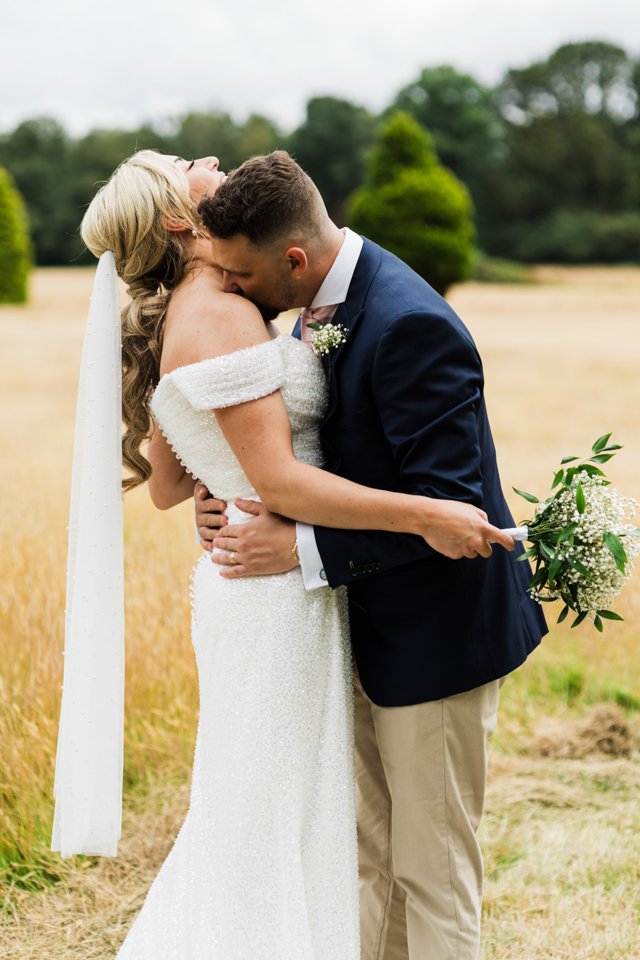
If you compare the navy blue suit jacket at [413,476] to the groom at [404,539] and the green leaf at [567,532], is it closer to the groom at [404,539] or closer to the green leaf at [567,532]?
the groom at [404,539]

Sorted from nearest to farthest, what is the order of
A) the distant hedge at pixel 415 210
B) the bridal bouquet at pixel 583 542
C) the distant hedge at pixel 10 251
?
the bridal bouquet at pixel 583 542 → the distant hedge at pixel 415 210 → the distant hedge at pixel 10 251

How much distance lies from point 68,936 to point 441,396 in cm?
252

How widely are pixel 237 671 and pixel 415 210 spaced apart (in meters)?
26.5

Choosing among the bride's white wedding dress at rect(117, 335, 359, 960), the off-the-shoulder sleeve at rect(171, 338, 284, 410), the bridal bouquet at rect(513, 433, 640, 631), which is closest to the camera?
the off-the-shoulder sleeve at rect(171, 338, 284, 410)

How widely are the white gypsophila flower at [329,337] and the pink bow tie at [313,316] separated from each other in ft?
0.23

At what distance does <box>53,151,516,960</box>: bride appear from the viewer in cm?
271

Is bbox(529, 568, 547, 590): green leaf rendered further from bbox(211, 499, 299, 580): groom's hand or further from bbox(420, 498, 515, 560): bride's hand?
bbox(211, 499, 299, 580): groom's hand

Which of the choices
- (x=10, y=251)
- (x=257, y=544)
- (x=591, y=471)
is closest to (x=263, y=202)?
(x=257, y=544)

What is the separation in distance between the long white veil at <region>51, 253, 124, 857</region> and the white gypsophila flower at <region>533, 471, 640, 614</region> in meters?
1.25

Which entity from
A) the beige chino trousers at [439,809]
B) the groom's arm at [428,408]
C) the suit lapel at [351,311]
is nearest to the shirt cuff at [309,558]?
the groom's arm at [428,408]

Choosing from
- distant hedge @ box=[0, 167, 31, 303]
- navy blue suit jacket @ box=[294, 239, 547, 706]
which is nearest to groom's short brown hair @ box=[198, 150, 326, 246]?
navy blue suit jacket @ box=[294, 239, 547, 706]

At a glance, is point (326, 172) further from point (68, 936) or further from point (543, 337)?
point (68, 936)

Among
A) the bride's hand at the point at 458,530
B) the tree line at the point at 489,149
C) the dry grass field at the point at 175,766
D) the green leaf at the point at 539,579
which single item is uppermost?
the tree line at the point at 489,149

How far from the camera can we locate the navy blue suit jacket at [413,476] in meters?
2.50
